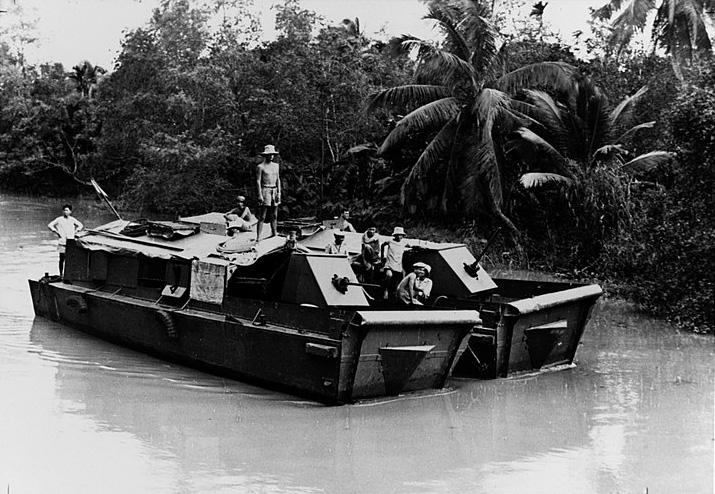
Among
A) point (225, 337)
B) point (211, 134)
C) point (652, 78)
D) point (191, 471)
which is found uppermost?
point (652, 78)

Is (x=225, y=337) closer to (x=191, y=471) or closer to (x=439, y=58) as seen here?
(x=191, y=471)

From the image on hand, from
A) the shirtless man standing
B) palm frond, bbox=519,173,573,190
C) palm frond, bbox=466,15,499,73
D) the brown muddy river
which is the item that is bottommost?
the brown muddy river

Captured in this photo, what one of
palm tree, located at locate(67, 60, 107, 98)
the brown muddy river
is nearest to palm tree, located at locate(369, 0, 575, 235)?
the brown muddy river

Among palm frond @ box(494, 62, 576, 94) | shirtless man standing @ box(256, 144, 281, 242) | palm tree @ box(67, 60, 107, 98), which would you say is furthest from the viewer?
palm tree @ box(67, 60, 107, 98)

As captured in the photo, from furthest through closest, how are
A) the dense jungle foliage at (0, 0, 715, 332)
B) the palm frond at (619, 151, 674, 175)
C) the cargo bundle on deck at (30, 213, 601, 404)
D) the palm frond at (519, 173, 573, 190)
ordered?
the palm frond at (619, 151, 674, 175) < the palm frond at (519, 173, 573, 190) < the dense jungle foliage at (0, 0, 715, 332) < the cargo bundle on deck at (30, 213, 601, 404)

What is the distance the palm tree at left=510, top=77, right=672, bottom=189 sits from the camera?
1922 cm

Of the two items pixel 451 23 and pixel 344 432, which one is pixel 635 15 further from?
pixel 344 432

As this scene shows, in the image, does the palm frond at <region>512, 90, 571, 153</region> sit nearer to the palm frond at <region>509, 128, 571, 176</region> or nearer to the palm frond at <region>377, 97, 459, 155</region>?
the palm frond at <region>509, 128, 571, 176</region>

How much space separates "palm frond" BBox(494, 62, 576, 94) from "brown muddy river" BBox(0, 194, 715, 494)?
27.3 ft

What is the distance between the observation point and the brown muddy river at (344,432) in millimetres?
Result: 7898

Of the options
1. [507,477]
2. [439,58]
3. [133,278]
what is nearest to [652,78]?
[439,58]

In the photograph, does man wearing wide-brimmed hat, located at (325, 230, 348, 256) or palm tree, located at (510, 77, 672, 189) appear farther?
palm tree, located at (510, 77, 672, 189)

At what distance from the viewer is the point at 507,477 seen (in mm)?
8094

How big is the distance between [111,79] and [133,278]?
21709 millimetres
